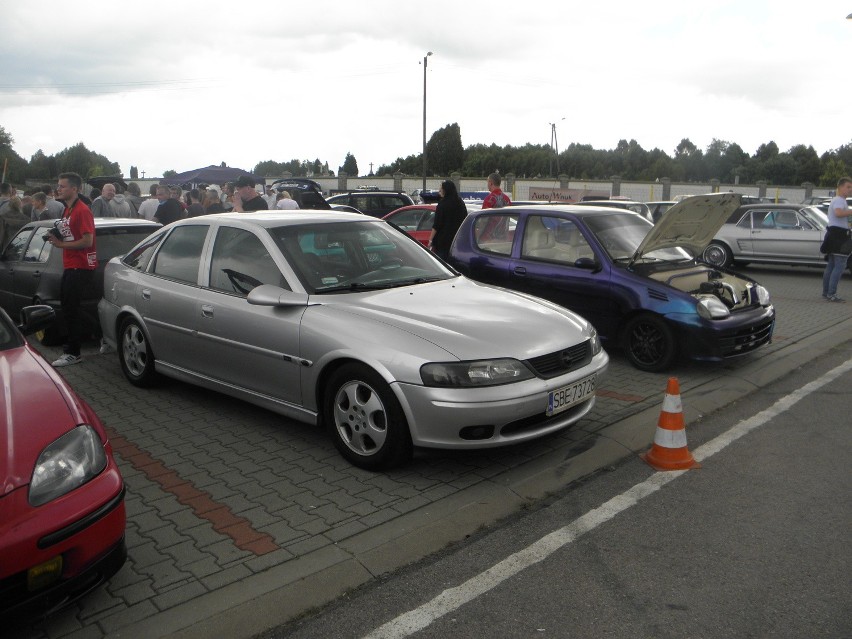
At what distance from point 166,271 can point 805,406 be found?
17.2 ft

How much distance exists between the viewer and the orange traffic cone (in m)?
4.74

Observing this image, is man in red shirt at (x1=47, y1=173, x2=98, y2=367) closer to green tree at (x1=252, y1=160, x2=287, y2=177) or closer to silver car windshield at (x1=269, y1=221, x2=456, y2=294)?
silver car windshield at (x1=269, y1=221, x2=456, y2=294)

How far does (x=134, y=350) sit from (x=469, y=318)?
3.22 metres

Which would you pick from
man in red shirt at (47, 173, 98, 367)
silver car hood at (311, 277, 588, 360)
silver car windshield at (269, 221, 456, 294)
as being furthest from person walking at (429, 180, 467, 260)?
silver car hood at (311, 277, 588, 360)

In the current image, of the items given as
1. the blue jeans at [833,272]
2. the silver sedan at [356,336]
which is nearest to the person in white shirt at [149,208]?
the silver sedan at [356,336]

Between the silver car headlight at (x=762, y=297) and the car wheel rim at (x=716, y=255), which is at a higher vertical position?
the silver car headlight at (x=762, y=297)

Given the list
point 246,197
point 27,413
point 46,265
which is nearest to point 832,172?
point 246,197

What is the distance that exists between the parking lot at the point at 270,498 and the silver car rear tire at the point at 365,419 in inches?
5.8

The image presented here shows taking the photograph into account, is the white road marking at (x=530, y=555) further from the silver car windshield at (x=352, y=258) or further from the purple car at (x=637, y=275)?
the silver car windshield at (x=352, y=258)

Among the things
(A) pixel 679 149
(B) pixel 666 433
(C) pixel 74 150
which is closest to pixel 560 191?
(B) pixel 666 433

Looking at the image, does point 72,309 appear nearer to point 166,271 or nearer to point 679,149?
point 166,271

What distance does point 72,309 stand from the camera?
7.32 meters

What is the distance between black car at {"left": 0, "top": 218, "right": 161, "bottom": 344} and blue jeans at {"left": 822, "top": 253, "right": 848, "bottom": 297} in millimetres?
9654

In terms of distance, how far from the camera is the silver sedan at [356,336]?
432cm
